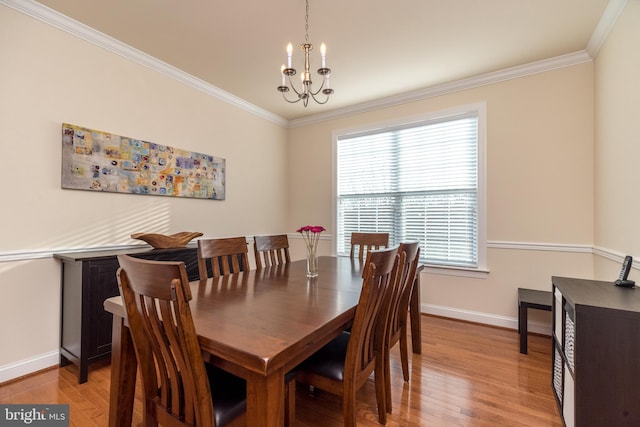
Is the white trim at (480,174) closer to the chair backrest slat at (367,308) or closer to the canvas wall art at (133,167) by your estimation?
the chair backrest slat at (367,308)

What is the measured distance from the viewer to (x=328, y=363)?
141 cm

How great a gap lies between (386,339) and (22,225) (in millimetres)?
2563

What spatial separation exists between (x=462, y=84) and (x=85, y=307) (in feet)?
13.0

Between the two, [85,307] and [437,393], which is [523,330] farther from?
[85,307]

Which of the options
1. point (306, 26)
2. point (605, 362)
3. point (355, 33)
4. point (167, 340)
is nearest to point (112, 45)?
point (306, 26)

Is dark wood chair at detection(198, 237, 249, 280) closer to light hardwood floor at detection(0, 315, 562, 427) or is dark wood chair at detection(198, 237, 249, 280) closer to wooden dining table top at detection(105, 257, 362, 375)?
wooden dining table top at detection(105, 257, 362, 375)

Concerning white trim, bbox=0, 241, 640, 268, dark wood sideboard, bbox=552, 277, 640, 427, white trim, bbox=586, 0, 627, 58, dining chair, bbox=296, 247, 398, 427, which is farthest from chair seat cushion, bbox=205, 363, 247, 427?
white trim, bbox=586, 0, 627, 58

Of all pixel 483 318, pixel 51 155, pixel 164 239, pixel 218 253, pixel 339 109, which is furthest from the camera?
pixel 339 109

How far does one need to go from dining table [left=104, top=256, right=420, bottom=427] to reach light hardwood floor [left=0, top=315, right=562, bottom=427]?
653mm

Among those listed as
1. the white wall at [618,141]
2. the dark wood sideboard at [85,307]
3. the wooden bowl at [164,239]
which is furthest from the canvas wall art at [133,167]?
the white wall at [618,141]

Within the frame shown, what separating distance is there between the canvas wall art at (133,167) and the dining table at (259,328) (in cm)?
145

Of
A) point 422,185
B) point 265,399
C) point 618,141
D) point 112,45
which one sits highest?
point 112,45

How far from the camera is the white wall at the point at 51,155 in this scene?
1983 millimetres

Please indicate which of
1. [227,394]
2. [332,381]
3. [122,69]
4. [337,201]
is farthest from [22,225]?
[337,201]
